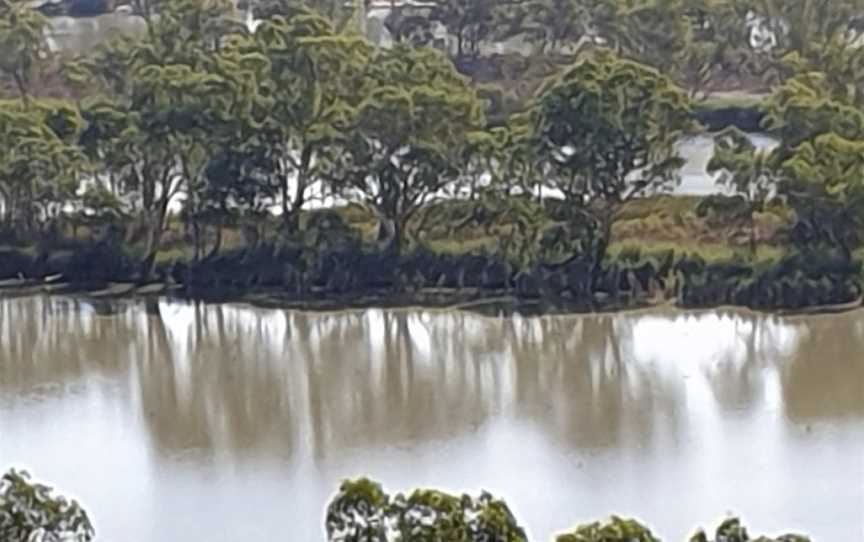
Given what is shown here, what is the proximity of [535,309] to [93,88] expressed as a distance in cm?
512

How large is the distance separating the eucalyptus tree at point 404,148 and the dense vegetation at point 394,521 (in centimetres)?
586

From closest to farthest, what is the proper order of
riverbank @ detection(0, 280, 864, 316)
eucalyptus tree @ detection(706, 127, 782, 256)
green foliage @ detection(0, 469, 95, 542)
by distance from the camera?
1. green foliage @ detection(0, 469, 95, 542)
2. riverbank @ detection(0, 280, 864, 316)
3. eucalyptus tree @ detection(706, 127, 782, 256)

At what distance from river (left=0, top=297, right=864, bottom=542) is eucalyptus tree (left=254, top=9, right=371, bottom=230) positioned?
0.96m

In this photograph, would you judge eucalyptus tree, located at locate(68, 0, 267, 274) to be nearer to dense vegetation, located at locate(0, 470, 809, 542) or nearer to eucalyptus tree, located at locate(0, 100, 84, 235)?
eucalyptus tree, located at locate(0, 100, 84, 235)

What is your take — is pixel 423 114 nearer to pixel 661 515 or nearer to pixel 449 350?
pixel 449 350

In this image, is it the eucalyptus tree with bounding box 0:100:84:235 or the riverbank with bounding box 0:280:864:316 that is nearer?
the riverbank with bounding box 0:280:864:316

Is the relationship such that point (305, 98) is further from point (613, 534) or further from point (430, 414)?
point (613, 534)

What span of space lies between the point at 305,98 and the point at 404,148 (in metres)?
0.77

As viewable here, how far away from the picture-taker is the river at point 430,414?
9.20 m

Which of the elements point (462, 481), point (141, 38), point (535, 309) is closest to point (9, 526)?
point (462, 481)

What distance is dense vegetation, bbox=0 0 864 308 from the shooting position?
40.7ft

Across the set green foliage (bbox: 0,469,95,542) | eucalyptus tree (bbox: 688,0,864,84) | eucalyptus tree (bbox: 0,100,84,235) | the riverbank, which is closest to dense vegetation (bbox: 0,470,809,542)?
green foliage (bbox: 0,469,95,542)

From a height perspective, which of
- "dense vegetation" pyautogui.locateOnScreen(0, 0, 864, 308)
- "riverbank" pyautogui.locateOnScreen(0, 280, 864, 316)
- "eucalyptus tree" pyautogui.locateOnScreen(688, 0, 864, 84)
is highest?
"eucalyptus tree" pyautogui.locateOnScreen(688, 0, 864, 84)

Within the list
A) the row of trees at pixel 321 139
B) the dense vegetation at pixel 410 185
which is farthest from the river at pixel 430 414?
the row of trees at pixel 321 139
